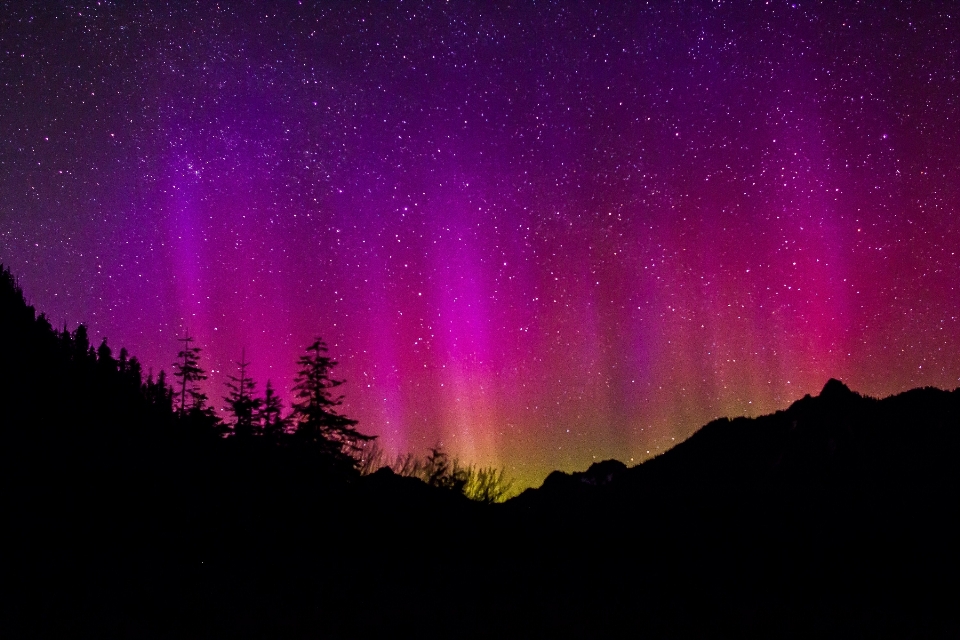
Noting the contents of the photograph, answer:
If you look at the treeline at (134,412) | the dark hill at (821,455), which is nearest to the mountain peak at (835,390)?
the dark hill at (821,455)

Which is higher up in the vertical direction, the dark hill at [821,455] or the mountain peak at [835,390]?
the mountain peak at [835,390]

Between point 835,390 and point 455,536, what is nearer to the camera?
point 455,536

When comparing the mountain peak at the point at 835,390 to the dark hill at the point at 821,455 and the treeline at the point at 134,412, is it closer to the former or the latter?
the dark hill at the point at 821,455

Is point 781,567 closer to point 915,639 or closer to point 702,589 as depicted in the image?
point 702,589

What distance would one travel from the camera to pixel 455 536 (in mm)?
28109

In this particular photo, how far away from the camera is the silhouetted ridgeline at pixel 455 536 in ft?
43.0

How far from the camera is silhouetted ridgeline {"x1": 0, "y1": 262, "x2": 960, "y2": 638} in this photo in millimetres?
13102

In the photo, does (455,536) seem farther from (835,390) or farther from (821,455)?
(835,390)

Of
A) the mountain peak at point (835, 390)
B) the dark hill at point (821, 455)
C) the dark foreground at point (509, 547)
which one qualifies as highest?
the mountain peak at point (835, 390)

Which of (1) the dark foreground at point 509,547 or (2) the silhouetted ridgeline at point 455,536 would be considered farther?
(2) the silhouetted ridgeline at point 455,536

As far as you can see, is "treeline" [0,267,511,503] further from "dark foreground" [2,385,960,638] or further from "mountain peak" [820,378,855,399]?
"mountain peak" [820,378,855,399]

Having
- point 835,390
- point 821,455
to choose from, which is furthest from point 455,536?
point 835,390

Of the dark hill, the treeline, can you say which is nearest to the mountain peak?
the dark hill

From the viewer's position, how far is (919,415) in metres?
31.6
